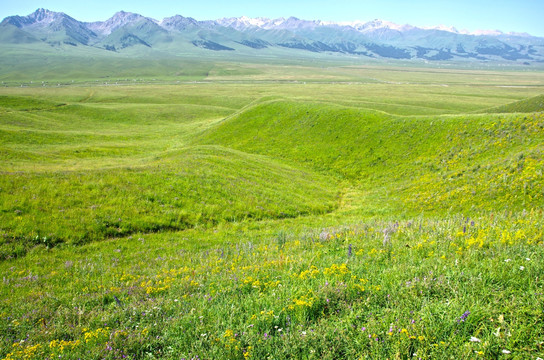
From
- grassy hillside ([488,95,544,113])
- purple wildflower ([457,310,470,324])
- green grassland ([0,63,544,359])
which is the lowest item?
green grassland ([0,63,544,359])

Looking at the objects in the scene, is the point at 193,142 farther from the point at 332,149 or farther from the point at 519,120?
the point at 519,120

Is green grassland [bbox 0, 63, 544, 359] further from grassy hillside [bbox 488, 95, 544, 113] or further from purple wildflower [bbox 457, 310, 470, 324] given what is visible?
grassy hillside [bbox 488, 95, 544, 113]

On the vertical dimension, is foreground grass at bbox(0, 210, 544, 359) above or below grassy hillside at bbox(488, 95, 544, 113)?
below

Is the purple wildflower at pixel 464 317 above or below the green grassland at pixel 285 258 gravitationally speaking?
above

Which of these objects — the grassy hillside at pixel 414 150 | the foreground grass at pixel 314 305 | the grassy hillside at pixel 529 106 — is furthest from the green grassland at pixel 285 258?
the grassy hillside at pixel 529 106

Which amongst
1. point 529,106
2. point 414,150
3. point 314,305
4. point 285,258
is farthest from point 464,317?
point 529,106

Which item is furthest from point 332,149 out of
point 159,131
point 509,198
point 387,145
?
point 159,131

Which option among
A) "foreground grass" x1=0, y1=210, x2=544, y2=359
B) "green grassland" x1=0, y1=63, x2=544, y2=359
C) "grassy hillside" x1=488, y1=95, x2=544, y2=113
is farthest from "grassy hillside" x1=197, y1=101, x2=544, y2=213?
"grassy hillside" x1=488, y1=95, x2=544, y2=113

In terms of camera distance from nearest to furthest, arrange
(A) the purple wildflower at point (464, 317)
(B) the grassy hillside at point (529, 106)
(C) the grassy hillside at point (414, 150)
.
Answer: (A) the purple wildflower at point (464, 317) < (C) the grassy hillside at point (414, 150) < (B) the grassy hillside at point (529, 106)

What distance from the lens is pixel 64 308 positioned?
7.05 metres

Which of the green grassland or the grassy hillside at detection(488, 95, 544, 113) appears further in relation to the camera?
the grassy hillside at detection(488, 95, 544, 113)

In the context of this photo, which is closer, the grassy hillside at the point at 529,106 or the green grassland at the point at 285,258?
the green grassland at the point at 285,258

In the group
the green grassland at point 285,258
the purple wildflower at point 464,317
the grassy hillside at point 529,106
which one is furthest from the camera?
the grassy hillside at point 529,106

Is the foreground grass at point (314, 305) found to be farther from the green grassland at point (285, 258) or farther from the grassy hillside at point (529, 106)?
the grassy hillside at point (529, 106)
